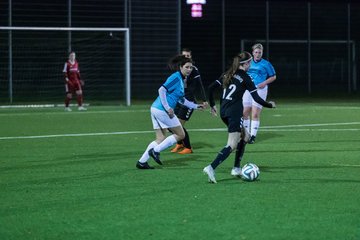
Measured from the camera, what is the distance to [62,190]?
33.1ft

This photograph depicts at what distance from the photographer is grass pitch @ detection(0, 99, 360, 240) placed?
7.63 m

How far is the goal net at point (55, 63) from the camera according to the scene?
31.3 meters

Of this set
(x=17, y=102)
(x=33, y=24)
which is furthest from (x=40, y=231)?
(x=33, y=24)

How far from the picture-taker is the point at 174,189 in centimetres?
1007

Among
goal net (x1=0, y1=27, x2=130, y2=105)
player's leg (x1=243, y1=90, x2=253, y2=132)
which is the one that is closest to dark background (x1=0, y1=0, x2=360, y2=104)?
goal net (x1=0, y1=27, x2=130, y2=105)

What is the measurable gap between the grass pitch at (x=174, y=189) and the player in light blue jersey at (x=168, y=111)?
36 cm

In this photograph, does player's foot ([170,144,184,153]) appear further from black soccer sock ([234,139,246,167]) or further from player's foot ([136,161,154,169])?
black soccer sock ([234,139,246,167])

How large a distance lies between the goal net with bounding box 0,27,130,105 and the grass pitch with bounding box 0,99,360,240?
12.9 m

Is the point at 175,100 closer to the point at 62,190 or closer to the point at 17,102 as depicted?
the point at 62,190

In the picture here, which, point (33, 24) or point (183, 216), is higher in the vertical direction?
point (33, 24)

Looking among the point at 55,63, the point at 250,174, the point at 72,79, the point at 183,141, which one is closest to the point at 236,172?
the point at 250,174

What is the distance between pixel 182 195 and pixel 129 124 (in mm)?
11860

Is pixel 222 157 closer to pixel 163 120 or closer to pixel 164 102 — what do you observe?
pixel 164 102

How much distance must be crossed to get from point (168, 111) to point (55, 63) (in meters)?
21.5
